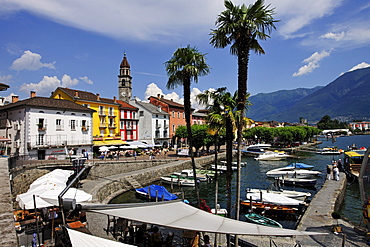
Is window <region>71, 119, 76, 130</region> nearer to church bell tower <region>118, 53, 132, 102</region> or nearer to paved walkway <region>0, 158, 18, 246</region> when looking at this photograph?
church bell tower <region>118, 53, 132, 102</region>

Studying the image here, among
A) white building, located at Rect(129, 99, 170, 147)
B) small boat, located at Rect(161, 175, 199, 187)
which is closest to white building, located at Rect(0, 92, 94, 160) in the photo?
small boat, located at Rect(161, 175, 199, 187)

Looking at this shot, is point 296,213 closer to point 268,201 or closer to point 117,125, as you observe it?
point 268,201

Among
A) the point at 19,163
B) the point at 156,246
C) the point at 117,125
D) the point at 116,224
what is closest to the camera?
the point at 156,246

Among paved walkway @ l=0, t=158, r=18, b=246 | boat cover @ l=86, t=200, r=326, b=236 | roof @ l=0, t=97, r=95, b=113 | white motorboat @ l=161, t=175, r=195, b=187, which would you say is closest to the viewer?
paved walkway @ l=0, t=158, r=18, b=246

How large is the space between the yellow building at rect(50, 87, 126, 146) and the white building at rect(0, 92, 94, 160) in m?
6.29

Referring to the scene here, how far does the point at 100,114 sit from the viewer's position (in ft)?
160

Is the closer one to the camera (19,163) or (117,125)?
(19,163)

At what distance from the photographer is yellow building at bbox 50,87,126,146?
46.5m

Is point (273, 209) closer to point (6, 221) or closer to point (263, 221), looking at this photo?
point (263, 221)

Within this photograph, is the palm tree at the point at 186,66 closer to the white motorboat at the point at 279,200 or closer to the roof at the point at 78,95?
the white motorboat at the point at 279,200

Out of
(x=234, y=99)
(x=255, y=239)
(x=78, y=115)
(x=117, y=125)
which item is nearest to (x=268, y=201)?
(x=255, y=239)

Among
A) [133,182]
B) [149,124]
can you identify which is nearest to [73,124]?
[133,182]

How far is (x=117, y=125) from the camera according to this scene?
52938 millimetres

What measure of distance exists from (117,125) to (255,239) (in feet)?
145
